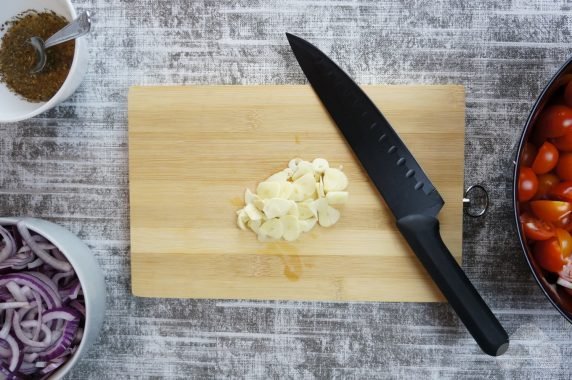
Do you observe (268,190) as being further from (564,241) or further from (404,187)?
(564,241)

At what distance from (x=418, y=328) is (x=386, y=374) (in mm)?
118

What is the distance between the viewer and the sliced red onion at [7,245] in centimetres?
95

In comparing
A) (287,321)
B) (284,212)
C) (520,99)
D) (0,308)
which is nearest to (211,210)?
(284,212)

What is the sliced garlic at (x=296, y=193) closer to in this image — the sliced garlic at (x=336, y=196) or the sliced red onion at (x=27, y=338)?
the sliced garlic at (x=336, y=196)

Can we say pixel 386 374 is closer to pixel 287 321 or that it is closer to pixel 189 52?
pixel 287 321

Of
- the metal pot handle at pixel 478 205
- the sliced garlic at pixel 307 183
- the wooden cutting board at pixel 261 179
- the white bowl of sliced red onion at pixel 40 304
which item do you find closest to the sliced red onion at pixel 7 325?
the white bowl of sliced red onion at pixel 40 304

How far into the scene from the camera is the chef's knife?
3.10 feet

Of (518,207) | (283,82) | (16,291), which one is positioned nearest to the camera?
(518,207)

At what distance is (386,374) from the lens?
106 cm

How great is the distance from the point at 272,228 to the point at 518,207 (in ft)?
1.41

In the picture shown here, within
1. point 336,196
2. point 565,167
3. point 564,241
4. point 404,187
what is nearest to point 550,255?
point 564,241

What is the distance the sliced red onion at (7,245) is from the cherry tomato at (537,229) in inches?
36.4

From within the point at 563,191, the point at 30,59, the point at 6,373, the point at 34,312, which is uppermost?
the point at 30,59

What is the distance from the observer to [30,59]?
97 centimetres
